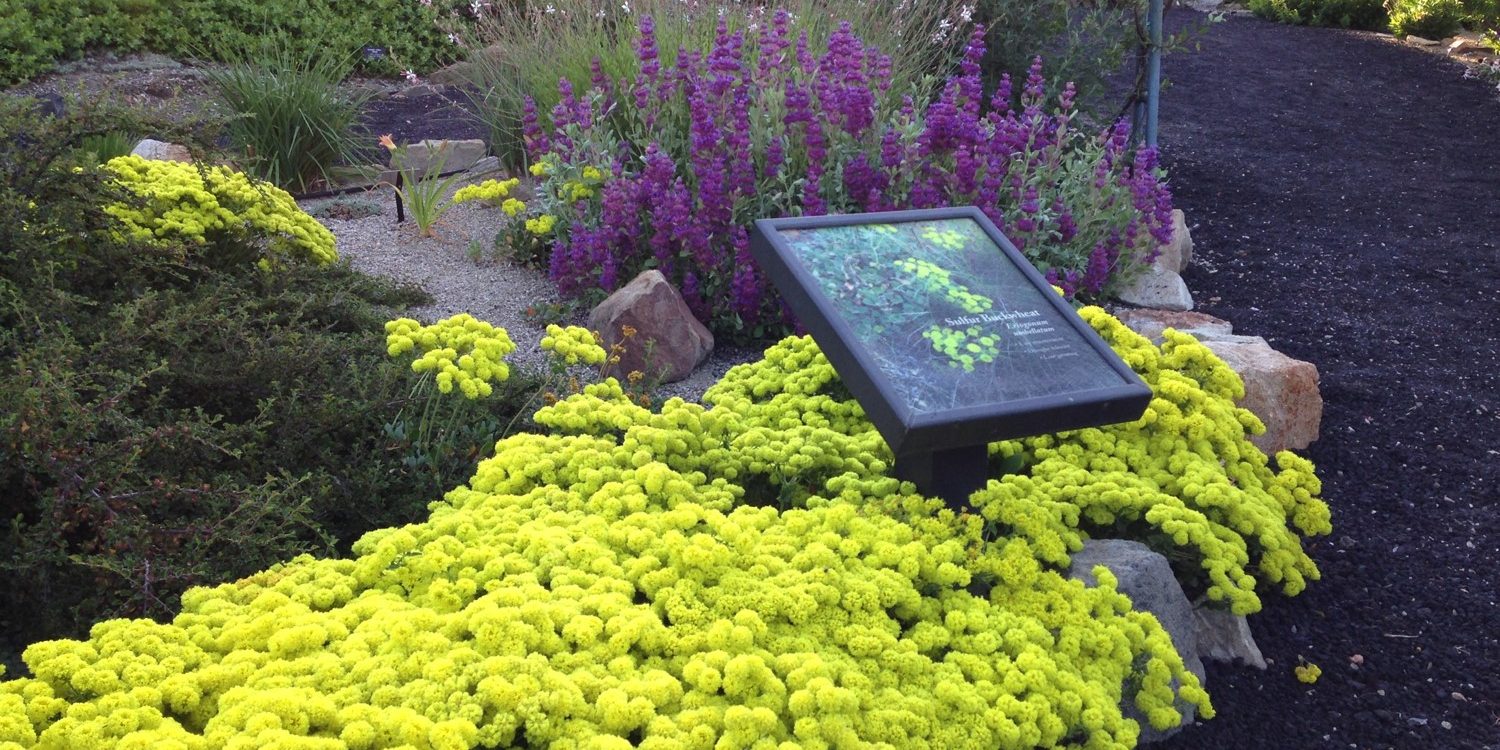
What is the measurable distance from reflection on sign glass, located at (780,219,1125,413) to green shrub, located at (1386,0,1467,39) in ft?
42.7

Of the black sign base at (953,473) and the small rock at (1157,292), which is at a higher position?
the black sign base at (953,473)

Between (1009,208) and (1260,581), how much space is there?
6.65ft

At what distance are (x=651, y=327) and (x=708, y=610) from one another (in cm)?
204

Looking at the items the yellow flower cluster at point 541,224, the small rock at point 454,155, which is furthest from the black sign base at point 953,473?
the small rock at point 454,155

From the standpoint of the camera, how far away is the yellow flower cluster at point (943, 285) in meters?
2.53

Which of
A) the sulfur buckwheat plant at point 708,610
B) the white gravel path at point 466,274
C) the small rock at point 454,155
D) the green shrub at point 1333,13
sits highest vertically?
the sulfur buckwheat plant at point 708,610

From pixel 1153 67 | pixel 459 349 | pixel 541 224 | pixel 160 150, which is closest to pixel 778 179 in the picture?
pixel 541 224

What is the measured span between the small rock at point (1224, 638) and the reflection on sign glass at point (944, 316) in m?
0.98

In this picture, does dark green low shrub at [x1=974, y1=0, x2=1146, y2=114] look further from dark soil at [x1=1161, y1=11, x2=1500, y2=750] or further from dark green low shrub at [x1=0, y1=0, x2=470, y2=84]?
dark green low shrub at [x1=0, y1=0, x2=470, y2=84]

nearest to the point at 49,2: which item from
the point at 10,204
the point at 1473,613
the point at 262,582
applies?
the point at 10,204

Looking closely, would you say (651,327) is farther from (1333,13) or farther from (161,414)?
(1333,13)

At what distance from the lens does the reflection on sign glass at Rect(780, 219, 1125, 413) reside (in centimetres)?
228

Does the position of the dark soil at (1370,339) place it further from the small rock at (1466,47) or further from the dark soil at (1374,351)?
the small rock at (1466,47)

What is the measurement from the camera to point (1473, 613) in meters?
3.18
